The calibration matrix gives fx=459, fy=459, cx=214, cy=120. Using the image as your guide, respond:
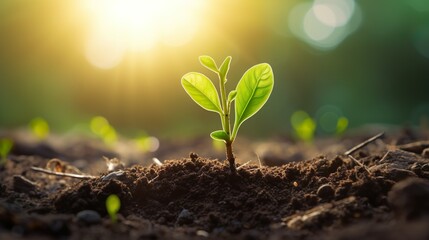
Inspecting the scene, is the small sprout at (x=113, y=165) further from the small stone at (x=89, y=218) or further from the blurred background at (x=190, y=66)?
the blurred background at (x=190, y=66)

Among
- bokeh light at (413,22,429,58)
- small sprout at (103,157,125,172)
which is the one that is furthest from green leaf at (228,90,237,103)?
bokeh light at (413,22,429,58)

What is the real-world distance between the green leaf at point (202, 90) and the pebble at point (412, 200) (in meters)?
0.96

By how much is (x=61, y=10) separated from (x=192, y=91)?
1703 cm

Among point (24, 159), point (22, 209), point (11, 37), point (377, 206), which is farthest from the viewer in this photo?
point (11, 37)

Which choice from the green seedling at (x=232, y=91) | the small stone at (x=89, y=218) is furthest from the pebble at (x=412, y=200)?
the small stone at (x=89, y=218)

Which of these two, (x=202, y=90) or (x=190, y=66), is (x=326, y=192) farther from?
(x=190, y=66)

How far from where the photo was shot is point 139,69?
17672 millimetres

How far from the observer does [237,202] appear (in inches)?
81.5

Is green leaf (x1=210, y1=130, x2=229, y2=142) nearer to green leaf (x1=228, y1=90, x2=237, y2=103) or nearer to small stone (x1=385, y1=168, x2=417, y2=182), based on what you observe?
green leaf (x1=228, y1=90, x2=237, y2=103)

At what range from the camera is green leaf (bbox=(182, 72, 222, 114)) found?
2.26 metres

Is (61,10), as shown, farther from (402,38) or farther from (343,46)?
(402,38)

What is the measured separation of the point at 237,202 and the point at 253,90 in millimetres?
569

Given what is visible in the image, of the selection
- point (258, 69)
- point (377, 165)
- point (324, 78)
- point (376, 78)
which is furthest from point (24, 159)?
point (376, 78)

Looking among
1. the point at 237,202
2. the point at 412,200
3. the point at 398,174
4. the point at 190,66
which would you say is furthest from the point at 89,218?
the point at 190,66
